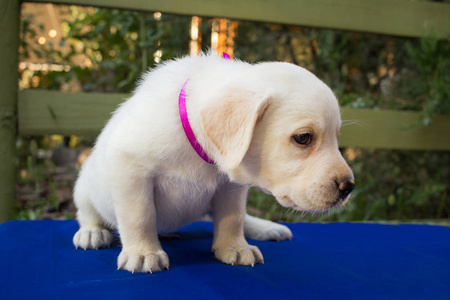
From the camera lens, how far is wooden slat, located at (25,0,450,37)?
2799mm

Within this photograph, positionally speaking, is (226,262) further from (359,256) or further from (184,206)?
(359,256)

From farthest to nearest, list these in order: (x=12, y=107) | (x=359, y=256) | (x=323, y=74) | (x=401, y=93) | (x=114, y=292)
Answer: (x=323, y=74), (x=401, y=93), (x=12, y=107), (x=359, y=256), (x=114, y=292)

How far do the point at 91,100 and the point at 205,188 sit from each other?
4.57 feet

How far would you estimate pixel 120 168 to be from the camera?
1.67m

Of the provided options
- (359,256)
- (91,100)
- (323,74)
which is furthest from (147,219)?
(323,74)

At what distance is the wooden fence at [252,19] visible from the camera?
104 inches

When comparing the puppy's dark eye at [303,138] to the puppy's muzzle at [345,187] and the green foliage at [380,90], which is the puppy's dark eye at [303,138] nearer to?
the puppy's muzzle at [345,187]

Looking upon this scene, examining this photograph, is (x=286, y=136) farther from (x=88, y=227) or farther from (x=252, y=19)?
(x=252, y=19)

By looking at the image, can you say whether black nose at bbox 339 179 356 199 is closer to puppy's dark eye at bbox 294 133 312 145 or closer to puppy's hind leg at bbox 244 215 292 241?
puppy's dark eye at bbox 294 133 312 145

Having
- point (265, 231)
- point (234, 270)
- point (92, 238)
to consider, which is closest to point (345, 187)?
point (234, 270)

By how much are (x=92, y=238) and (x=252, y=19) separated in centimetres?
177

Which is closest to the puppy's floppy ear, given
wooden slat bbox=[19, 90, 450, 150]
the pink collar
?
the pink collar

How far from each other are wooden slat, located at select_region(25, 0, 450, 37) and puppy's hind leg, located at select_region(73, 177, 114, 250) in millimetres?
1263

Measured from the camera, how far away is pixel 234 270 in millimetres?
1700
